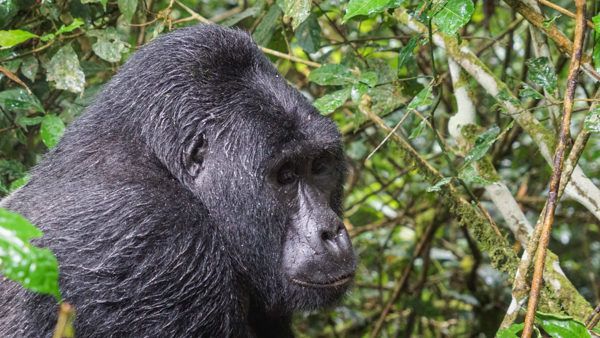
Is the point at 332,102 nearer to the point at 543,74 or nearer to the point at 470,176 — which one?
the point at 470,176

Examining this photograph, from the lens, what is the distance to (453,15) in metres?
3.27

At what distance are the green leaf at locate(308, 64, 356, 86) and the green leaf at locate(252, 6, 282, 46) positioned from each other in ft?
1.81

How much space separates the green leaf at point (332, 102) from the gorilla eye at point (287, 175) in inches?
18.3

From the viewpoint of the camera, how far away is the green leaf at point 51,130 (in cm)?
388

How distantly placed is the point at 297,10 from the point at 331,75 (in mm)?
395

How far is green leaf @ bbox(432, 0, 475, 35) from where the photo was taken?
323 cm

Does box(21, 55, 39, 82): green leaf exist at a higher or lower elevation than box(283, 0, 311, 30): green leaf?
lower

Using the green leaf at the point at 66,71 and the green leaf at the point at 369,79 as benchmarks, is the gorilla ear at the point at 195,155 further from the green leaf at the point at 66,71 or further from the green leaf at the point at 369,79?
the green leaf at the point at 66,71

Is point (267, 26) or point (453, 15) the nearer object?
point (453, 15)

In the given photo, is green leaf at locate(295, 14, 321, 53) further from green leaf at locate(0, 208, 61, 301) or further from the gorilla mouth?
green leaf at locate(0, 208, 61, 301)

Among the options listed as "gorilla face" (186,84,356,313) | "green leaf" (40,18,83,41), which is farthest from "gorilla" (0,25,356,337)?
"green leaf" (40,18,83,41)

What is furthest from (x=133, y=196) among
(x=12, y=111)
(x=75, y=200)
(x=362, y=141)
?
(x=362, y=141)

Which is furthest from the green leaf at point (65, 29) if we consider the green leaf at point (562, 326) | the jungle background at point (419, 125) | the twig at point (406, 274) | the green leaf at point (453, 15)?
the twig at point (406, 274)

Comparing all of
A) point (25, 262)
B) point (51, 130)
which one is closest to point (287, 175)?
point (51, 130)
